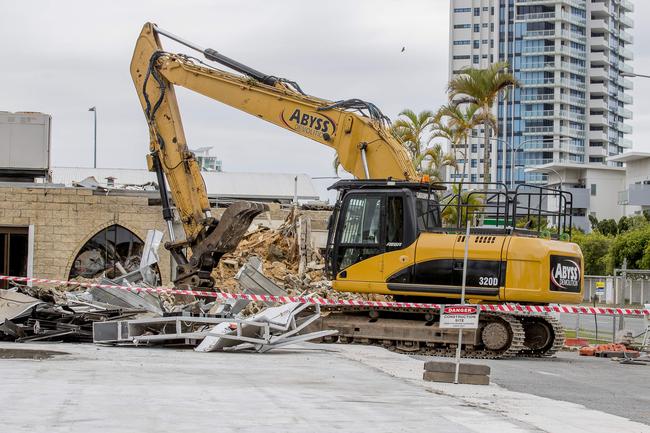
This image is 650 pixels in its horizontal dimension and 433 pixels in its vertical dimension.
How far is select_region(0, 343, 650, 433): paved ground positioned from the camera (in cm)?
1039

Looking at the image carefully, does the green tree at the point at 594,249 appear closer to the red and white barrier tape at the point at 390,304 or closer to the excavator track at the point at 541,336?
the excavator track at the point at 541,336

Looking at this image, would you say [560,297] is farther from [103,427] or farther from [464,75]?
[464,75]

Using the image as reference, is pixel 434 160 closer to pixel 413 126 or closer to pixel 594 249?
pixel 413 126

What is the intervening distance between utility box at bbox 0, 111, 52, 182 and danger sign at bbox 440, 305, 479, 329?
25.2 m

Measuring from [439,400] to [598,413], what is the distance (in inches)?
70.8

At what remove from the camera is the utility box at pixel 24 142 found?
38.1m

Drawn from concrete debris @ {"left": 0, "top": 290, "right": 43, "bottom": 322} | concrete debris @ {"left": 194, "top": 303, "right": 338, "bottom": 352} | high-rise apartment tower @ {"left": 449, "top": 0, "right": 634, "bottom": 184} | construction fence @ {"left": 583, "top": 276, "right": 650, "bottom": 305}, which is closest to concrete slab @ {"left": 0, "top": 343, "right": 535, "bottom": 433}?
concrete debris @ {"left": 194, "top": 303, "right": 338, "bottom": 352}

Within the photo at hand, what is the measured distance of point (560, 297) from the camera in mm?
21141

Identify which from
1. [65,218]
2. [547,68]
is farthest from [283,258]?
[547,68]

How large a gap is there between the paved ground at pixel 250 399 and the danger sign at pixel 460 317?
2.96 ft

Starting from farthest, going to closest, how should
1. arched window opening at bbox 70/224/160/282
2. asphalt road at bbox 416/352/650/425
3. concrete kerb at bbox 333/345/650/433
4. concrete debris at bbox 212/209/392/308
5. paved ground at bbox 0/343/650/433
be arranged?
arched window opening at bbox 70/224/160/282 → concrete debris at bbox 212/209/392/308 → asphalt road at bbox 416/352/650/425 → concrete kerb at bbox 333/345/650/433 → paved ground at bbox 0/343/650/433

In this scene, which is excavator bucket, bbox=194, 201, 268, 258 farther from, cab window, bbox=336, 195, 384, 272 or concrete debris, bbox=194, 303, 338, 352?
concrete debris, bbox=194, 303, 338, 352

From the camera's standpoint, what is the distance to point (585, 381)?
17328 millimetres

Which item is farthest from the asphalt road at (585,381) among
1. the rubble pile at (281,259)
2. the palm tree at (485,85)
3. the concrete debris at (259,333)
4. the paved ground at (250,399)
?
the palm tree at (485,85)
